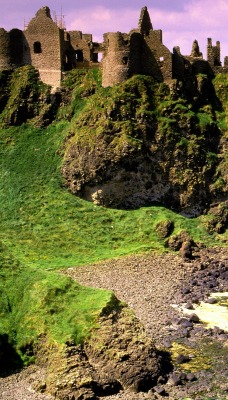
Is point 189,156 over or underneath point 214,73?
underneath

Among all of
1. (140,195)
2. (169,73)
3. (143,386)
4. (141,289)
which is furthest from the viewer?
(169,73)

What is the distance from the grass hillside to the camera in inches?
1378

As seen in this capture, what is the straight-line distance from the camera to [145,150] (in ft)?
216

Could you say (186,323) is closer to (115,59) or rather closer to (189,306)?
(189,306)

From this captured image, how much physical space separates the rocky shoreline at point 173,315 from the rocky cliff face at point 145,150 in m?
10.4

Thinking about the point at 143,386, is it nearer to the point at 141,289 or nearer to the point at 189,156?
the point at 141,289

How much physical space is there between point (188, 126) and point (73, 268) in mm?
24977

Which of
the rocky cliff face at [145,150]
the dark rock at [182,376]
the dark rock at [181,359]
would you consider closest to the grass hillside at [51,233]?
the rocky cliff face at [145,150]

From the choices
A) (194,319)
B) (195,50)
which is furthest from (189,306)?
(195,50)

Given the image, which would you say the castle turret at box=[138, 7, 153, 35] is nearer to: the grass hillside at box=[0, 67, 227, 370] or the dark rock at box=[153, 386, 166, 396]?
the grass hillside at box=[0, 67, 227, 370]

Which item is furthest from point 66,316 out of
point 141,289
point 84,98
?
point 84,98

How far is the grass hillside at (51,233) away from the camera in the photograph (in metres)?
35.0

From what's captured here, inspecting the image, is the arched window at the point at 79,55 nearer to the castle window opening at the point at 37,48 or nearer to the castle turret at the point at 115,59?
the castle window opening at the point at 37,48

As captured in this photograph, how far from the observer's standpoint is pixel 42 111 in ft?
245
